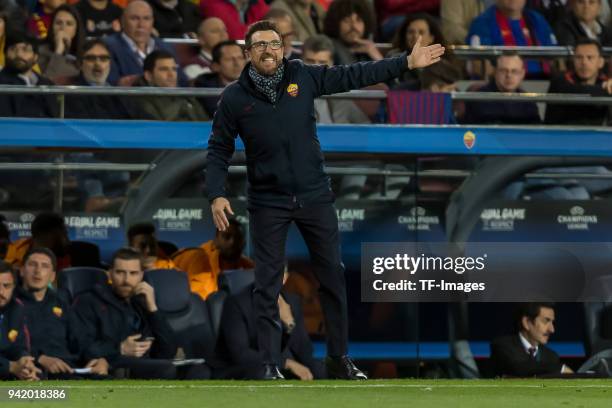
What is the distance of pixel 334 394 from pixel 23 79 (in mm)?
5554

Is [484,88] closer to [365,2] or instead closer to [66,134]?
[365,2]

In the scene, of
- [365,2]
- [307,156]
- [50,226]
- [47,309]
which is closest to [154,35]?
[365,2]

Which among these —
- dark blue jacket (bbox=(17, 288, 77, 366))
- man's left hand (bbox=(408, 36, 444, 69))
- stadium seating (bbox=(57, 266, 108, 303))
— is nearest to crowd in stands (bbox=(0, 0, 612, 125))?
stadium seating (bbox=(57, 266, 108, 303))

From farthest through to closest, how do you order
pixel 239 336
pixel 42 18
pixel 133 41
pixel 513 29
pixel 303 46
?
pixel 513 29 < pixel 42 18 < pixel 133 41 < pixel 303 46 < pixel 239 336

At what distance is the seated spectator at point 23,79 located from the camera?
1270 centimetres

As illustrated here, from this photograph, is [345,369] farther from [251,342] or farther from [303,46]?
[303,46]

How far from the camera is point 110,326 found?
466 inches

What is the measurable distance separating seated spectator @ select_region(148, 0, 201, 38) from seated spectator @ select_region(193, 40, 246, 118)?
168 cm

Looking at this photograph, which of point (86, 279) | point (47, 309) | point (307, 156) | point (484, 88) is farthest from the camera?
point (484, 88)

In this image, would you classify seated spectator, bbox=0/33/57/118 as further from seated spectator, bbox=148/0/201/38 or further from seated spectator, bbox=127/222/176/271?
seated spectator, bbox=148/0/201/38

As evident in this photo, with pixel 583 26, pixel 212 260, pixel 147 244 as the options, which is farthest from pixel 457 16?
pixel 147 244

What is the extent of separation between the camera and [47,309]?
11.5 meters

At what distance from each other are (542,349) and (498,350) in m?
0.33

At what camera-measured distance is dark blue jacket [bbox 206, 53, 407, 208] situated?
9.27 m
